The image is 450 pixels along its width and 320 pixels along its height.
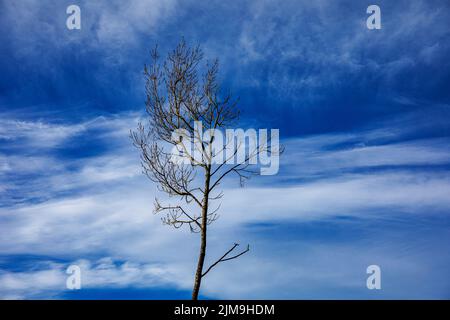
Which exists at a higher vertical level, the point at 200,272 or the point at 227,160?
the point at 227,160

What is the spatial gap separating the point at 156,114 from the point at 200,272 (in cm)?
382

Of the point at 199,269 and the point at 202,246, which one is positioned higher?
the point at 202,246
